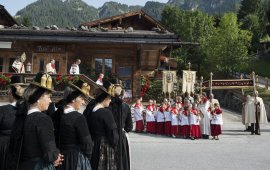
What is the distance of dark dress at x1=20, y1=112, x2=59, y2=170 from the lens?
4574 mm

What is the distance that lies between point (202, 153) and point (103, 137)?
680 centimetres

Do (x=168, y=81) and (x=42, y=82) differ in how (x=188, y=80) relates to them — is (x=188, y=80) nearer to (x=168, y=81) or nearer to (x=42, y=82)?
(x=168, y=81)

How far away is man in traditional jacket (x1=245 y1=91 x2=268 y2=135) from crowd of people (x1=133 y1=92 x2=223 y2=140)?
2.30m

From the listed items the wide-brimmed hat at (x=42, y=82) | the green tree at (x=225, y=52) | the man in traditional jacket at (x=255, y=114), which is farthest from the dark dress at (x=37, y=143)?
the green tree at (x=225, y=52)

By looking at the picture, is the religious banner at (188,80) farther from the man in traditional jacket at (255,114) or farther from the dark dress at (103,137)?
the dark dress at (103,137)

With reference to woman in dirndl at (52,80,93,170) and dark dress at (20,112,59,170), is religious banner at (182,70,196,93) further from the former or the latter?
dark dress at (20,112,59,170)

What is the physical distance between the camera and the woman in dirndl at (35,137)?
4594 mm

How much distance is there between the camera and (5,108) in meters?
6.50

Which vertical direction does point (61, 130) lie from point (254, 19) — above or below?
below

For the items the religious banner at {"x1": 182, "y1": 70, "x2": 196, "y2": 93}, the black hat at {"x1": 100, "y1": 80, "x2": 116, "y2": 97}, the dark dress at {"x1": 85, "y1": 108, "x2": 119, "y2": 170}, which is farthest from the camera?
the religious banner at {"x1": 182, "y1": 70, "x2": 196, "y2": 93}

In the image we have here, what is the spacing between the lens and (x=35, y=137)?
4.63 metres

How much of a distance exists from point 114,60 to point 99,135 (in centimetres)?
1595

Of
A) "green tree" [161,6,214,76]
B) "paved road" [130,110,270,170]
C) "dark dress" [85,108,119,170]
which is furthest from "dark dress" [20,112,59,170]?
"green tree" [161,6,214,76]

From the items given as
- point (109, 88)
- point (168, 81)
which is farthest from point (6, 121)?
point (168, 81)
